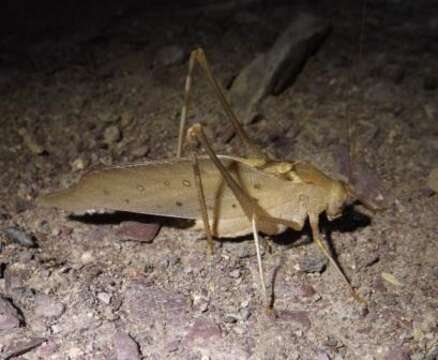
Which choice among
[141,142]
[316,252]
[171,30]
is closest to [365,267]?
[316,252]

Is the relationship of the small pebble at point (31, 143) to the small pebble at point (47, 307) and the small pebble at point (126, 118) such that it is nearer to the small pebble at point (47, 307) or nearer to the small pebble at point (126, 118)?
the small pebble at point (126, 118)

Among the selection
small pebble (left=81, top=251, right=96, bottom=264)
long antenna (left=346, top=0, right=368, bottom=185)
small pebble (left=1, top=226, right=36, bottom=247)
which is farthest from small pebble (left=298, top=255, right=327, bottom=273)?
small pebble (left=1, top=226, right=36, bottom=247)

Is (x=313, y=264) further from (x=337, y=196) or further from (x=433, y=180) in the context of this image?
(x=433, y=180)

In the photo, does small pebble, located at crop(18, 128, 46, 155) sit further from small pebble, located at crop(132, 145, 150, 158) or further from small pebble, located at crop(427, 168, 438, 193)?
small pebble, located at crop(427, 168, 438, 193)

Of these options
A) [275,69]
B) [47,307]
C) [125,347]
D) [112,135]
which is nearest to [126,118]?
[112,135]

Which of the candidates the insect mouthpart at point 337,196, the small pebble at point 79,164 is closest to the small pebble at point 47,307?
the small pebble at point 79,164
